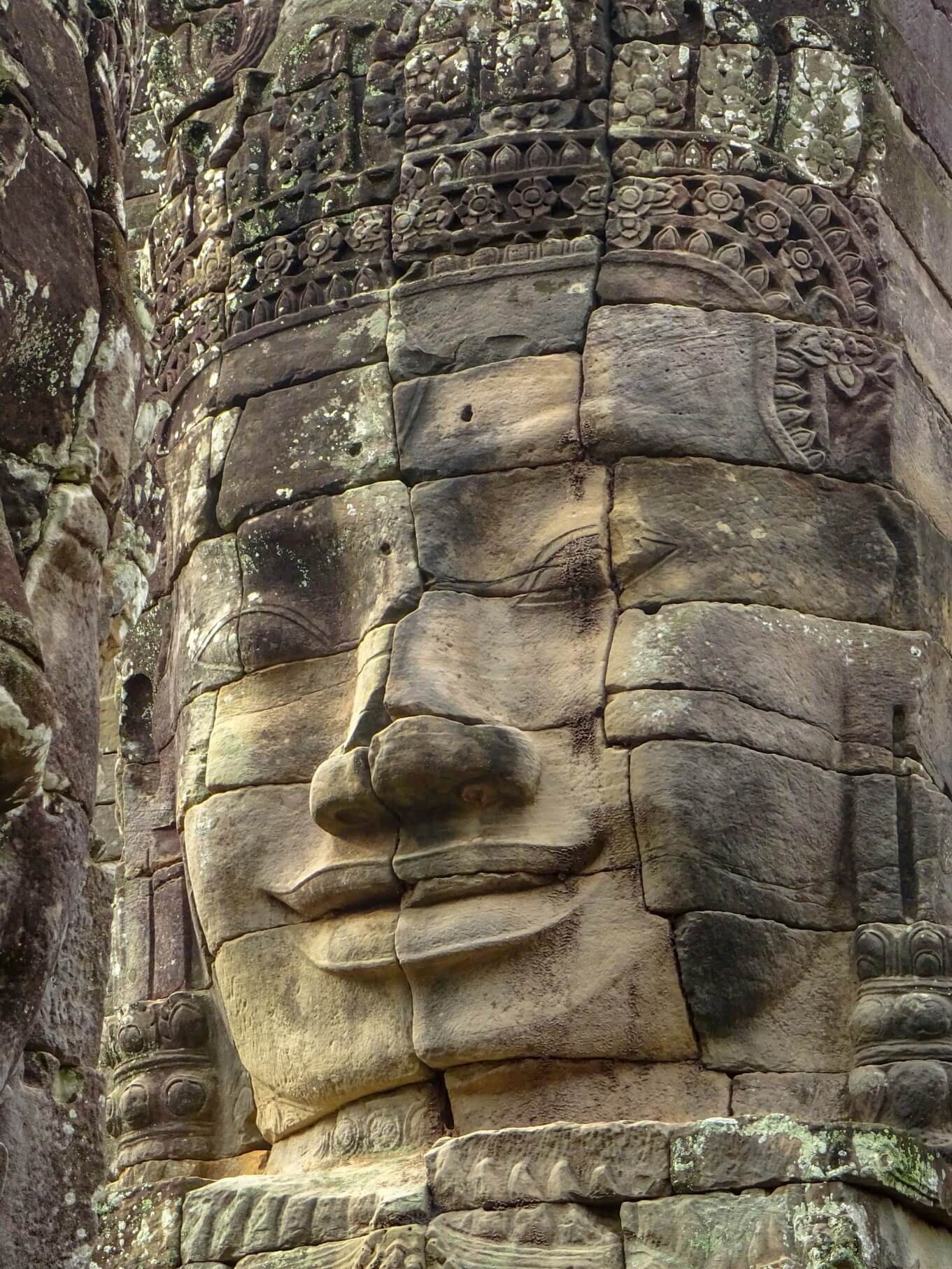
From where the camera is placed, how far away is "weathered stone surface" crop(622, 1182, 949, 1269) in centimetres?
688

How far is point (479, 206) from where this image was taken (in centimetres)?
841

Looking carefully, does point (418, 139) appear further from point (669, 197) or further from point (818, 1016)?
point (818, 1016)

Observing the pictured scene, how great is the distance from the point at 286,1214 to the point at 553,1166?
872mm

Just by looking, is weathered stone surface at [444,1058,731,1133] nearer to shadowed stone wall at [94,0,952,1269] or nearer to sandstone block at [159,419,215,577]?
shadowed stone wall at [94,0,952,1269]

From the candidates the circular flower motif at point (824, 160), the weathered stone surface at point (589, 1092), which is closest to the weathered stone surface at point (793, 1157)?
the weathered stone surface at point (589, 1092)

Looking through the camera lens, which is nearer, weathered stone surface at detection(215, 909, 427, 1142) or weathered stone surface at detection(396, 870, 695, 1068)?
weathered stone surface at detection(396, 870, 695, 1068)

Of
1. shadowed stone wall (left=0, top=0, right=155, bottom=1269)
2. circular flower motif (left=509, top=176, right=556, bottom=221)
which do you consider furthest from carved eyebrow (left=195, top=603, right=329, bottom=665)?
shadowed stone wall (left=0, top=0, right=155, bottom=1269)

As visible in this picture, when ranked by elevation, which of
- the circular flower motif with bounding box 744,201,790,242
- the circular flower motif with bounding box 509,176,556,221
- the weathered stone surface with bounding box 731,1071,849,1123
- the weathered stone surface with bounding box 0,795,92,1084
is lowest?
the weathered stone surface with bounding box 0,795,92,1084

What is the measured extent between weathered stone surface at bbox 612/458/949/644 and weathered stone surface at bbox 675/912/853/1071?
3.29 ft

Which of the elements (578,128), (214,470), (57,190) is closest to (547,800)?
(214,470)

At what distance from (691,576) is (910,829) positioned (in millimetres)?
986

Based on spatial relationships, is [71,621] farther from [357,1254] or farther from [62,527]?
[357,1254]

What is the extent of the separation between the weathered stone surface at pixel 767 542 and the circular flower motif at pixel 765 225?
2.75 ft

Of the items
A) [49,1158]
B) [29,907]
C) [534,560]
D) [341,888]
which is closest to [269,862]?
[341,888]
